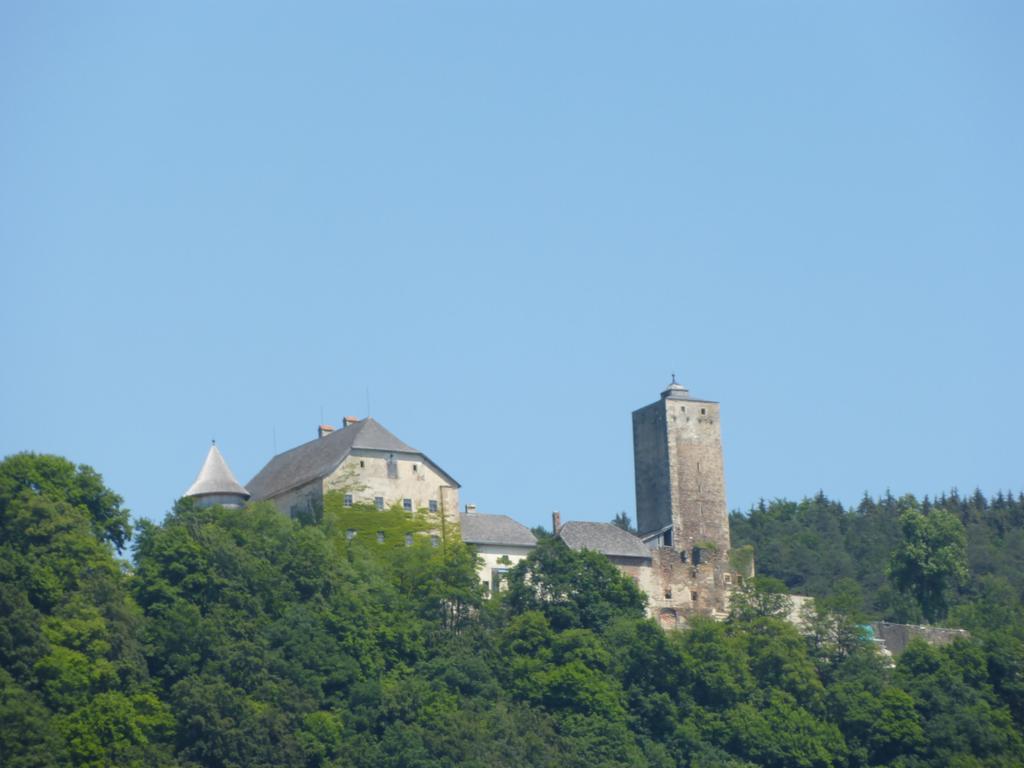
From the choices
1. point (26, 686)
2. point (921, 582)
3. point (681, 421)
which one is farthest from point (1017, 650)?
point (26, 686)

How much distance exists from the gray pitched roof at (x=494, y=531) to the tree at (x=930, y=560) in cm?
1664

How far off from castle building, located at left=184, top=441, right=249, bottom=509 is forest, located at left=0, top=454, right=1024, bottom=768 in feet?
7.48

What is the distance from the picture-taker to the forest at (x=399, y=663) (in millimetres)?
66562

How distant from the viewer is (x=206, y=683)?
67875 mm

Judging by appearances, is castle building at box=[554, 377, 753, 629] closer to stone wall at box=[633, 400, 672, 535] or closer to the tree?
stone wall at box=[633, 400, 672, 535]

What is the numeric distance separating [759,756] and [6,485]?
2667 centimetres

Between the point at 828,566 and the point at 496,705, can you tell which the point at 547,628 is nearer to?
the point at 496,705

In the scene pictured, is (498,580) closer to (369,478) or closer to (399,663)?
(369,478)

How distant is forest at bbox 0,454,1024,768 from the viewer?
218 feet

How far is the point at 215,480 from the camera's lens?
263 feet

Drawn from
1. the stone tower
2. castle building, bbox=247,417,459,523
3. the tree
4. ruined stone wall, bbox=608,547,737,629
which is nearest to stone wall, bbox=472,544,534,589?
castle building, bbox=247,417,459,523

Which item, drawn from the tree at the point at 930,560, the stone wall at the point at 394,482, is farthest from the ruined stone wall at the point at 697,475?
the tree at the point at 930,560

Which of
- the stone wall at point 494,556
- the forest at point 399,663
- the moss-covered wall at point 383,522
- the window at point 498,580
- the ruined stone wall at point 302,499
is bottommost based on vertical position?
the forest at point 399,663

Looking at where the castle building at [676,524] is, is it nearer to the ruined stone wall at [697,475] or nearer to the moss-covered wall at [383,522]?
the ruined stone wall at [697,475]
